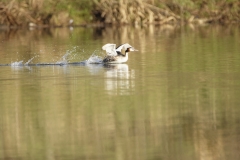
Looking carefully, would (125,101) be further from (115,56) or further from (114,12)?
(114,12)

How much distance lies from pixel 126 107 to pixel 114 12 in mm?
28327

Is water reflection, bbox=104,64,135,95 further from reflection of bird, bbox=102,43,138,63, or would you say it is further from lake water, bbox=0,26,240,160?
reflection of bird, bbox=102,43,138,63

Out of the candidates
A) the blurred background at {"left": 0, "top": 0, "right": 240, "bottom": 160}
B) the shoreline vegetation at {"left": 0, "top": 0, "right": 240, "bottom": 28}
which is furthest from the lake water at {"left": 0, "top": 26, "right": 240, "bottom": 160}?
the shoreline vegetation at {"left": 0, "top": 0, "right": 240, "bottom": 28}

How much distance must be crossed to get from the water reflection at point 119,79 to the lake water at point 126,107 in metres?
0.02

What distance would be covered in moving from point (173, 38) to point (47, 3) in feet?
43.3

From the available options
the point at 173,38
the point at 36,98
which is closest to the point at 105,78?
the point at 36,98

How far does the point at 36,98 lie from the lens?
13367 mm

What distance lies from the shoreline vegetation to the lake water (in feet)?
57.7

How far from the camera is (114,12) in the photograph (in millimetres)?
40312

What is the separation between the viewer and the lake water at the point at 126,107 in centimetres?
938

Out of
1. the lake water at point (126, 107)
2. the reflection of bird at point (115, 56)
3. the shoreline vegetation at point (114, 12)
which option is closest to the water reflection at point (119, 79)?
the lake water at point (126, 107)

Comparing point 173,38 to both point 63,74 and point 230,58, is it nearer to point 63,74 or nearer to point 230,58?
point 230,58

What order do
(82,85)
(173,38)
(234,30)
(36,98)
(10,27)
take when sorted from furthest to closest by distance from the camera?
(10,27) → (234,30) → (173,38) → (82,85) → (36,98)

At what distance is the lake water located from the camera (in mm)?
9383
